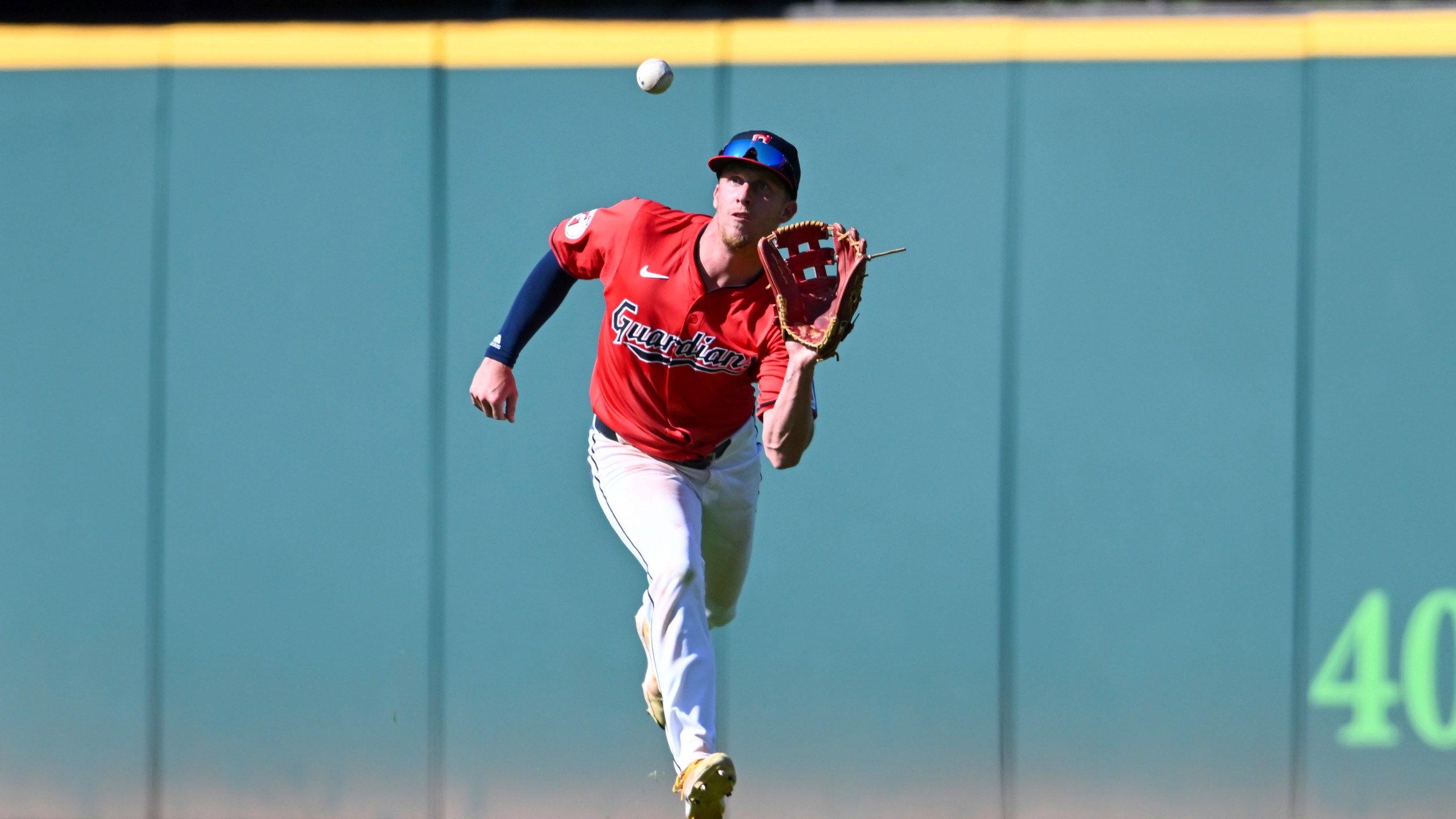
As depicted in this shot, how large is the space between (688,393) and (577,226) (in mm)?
512

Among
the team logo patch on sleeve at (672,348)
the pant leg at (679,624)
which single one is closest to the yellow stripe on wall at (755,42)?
the team logo patch on sleeve at (672,348)

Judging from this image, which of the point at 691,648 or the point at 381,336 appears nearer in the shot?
the point at 691,648

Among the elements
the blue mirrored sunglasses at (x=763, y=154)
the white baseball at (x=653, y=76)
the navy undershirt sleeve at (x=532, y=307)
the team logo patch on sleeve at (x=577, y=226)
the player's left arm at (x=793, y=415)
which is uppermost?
the white baseball at (x=653, y=76)

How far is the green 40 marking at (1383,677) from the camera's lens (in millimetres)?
4207

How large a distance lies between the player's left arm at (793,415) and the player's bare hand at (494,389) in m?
0.81

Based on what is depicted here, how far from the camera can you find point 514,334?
3.39m

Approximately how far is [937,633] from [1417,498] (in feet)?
5.16

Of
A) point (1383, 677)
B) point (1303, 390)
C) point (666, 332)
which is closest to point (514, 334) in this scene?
point (666, 332)

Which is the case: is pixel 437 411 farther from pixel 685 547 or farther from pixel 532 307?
pixel 685 547

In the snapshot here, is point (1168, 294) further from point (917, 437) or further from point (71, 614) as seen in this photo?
point (71, 614)

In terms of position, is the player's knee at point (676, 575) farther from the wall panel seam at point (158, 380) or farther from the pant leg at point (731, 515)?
the wall panel seam at point (158, 380)

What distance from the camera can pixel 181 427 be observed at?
438 cm

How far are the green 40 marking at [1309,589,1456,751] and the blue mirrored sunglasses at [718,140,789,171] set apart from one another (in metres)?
2.52

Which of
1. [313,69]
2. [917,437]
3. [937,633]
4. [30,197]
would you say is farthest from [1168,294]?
[30,197]
